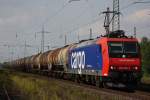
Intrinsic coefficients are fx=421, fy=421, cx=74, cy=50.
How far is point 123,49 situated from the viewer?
25.2m

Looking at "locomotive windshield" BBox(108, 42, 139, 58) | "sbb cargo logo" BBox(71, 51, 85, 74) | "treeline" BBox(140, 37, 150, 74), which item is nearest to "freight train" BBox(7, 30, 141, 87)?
"locomotive windshield" BBox(108, 42, 139, 58)

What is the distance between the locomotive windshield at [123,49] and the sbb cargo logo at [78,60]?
5.07 m

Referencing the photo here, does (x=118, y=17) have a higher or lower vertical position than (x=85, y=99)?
higher

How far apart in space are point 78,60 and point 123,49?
713 centimetres

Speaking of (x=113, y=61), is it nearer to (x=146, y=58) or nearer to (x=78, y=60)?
(x=78, y=60)

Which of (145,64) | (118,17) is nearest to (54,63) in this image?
(118,17)

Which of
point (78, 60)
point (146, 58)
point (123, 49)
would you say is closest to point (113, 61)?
point (123, 49)

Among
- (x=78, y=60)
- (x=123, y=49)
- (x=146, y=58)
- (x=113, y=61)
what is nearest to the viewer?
(x=113, y=61)

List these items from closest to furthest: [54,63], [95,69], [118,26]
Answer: [95,69] → [118,26] → [54,63]

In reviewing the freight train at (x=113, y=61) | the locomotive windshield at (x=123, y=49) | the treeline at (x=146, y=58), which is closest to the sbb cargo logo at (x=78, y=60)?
the freight train at (x=113, y=61)

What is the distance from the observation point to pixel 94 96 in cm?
1848

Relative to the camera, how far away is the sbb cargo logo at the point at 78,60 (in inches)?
1189

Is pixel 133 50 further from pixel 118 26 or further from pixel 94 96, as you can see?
pixel 118 26

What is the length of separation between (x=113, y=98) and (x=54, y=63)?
2807 centimetres
